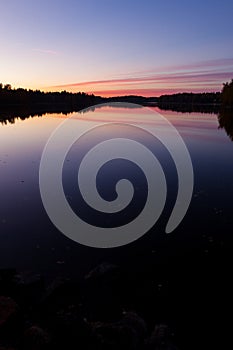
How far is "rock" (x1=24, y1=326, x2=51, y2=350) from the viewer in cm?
675

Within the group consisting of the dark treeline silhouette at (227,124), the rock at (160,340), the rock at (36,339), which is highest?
the dark treeline silhouette at (227,124)

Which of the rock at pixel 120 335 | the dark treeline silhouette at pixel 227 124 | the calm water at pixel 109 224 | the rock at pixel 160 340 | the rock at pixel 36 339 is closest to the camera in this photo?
the rock at pixel 36 339

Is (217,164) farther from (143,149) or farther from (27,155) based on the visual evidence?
(27,155)

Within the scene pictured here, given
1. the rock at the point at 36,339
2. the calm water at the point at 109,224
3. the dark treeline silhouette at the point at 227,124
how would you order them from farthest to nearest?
the dark treeline silhouette at the point at 227,124 → the calm water at the point at 109,224 → the rock at the point at 36,339

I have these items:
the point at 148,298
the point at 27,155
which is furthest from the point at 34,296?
the point at 27,155

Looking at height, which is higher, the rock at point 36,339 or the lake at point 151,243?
the rock at point 36,339

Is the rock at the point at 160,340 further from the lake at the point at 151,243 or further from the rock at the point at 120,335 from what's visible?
the lake at the point at 151,243

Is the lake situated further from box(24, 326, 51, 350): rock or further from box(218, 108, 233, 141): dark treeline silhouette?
box(218, 108, 233, 141): dark treeline silhouette

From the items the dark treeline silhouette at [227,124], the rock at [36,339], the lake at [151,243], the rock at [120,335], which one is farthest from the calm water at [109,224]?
the dark treeline silhouette at [227,124]

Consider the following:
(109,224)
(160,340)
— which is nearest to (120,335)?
(160,340)

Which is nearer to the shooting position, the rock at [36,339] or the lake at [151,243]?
the rock at [36,339]

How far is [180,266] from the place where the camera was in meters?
11.4

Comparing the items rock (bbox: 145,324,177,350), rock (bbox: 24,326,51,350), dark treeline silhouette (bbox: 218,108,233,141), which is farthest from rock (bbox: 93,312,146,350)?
dark treeline silhouette (bbox: 218,108,233,141)

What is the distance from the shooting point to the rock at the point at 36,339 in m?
6.75
